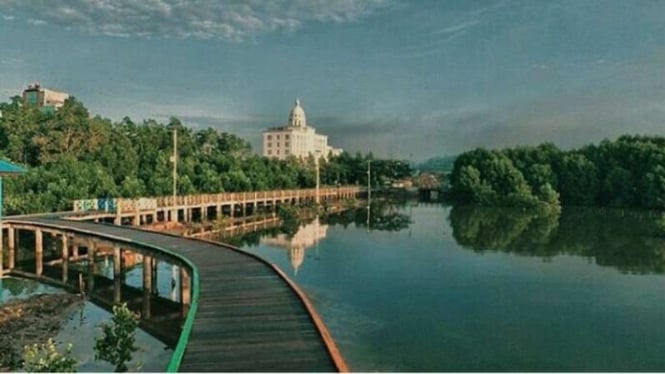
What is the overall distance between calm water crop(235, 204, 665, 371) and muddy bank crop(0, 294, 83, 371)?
6430mm

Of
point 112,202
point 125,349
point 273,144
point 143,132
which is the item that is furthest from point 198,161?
point 273,144

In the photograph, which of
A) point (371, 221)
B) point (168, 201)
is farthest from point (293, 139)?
point (168, 201)

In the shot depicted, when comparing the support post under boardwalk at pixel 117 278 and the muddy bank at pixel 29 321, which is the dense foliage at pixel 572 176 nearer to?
the support post under boardwalk at pixel 117 278

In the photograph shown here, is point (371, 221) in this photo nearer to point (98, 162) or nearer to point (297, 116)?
point (98, 162)

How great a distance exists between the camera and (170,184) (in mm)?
41344

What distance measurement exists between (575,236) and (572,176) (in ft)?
126

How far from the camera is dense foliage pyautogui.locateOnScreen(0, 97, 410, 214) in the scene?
3266cm

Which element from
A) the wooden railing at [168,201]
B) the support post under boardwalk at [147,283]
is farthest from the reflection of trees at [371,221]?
the support post under boardwalk at [147,283]

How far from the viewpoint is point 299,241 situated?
104 feet

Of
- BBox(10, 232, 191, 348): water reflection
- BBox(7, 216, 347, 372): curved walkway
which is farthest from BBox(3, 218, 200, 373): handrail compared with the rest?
BBox(10, 232, 191, 348): water reflection

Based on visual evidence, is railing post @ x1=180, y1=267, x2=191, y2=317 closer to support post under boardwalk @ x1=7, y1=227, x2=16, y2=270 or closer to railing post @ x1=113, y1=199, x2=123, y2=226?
support post under boardwalk @ x1=7, y1=227, x2=16, y2=270

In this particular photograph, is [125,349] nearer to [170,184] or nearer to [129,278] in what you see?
[129,278]

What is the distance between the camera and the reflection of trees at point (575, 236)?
89.2 ft

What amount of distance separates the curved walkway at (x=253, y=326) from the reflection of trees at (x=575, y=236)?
16.8 metres
